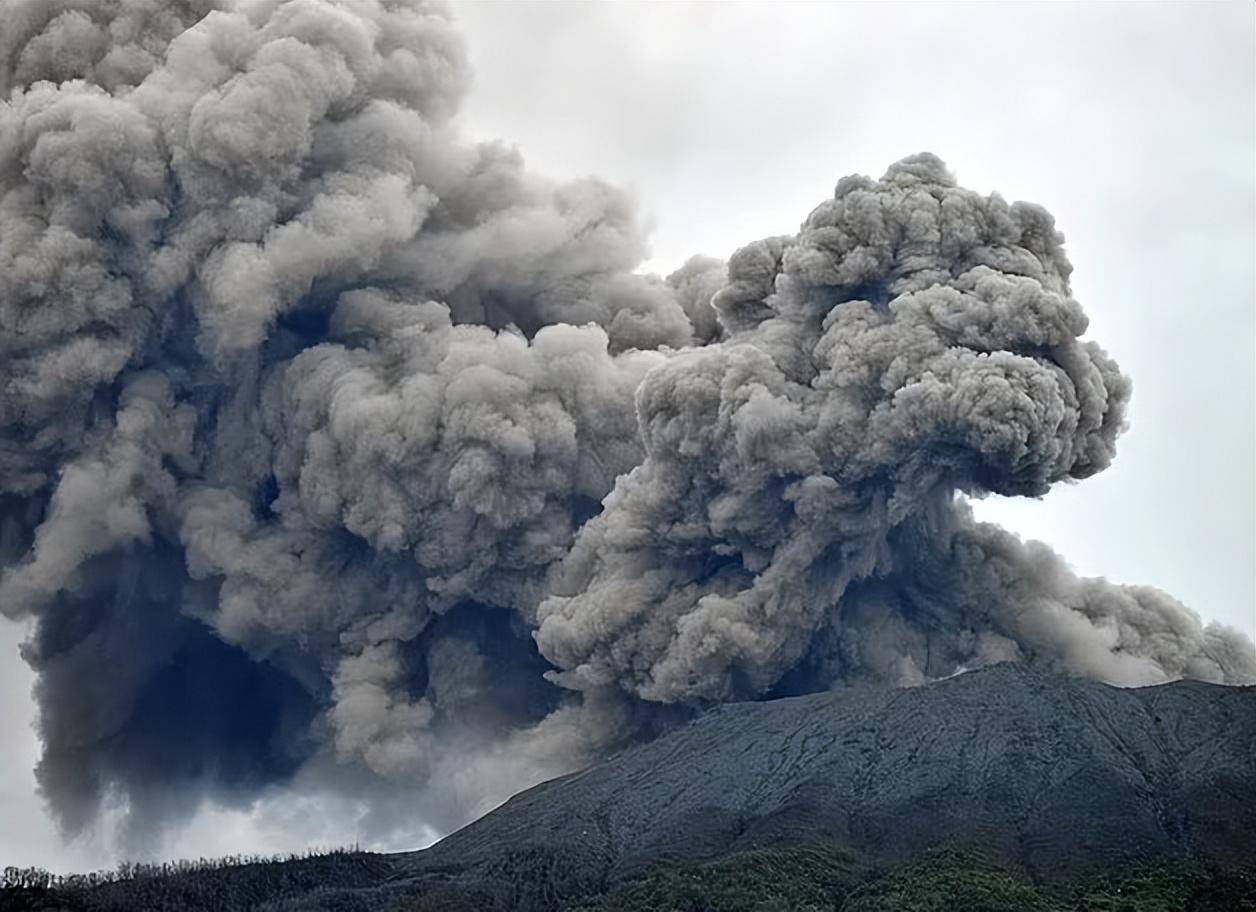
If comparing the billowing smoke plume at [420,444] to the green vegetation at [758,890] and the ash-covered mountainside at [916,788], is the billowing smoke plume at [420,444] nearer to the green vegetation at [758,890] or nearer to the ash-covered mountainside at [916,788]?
the ash-covered mountainside at [916,788]

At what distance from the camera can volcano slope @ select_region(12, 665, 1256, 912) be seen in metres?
47.2

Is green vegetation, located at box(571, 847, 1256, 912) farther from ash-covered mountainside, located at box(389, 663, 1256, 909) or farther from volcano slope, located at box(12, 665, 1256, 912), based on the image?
ash-covered mountainside, located at box(389, 663, 1256, 909)

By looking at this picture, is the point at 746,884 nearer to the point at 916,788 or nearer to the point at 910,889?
the point at 910,889

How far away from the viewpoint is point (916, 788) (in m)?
51.8

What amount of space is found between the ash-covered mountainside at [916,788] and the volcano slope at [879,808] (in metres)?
0.05

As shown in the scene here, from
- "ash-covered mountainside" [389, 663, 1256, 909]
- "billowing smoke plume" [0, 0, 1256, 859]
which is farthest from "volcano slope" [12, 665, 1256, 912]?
"billowing smoke plume" [0, 0, 1256, 859]

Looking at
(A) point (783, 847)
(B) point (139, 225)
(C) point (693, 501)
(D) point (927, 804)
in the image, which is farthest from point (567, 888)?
(B) point (139, 225)

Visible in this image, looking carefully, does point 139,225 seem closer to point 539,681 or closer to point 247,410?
point 247,410

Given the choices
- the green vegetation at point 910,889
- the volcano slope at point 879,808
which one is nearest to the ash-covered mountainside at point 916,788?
the volcano slope at point 879,808

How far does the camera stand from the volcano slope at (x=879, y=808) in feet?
155

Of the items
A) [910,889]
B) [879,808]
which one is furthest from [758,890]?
[879,808]

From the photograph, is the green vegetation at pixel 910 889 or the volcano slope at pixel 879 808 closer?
the green vegetation at pixel 910 889

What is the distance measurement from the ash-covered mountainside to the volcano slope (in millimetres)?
54

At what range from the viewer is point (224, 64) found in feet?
202
